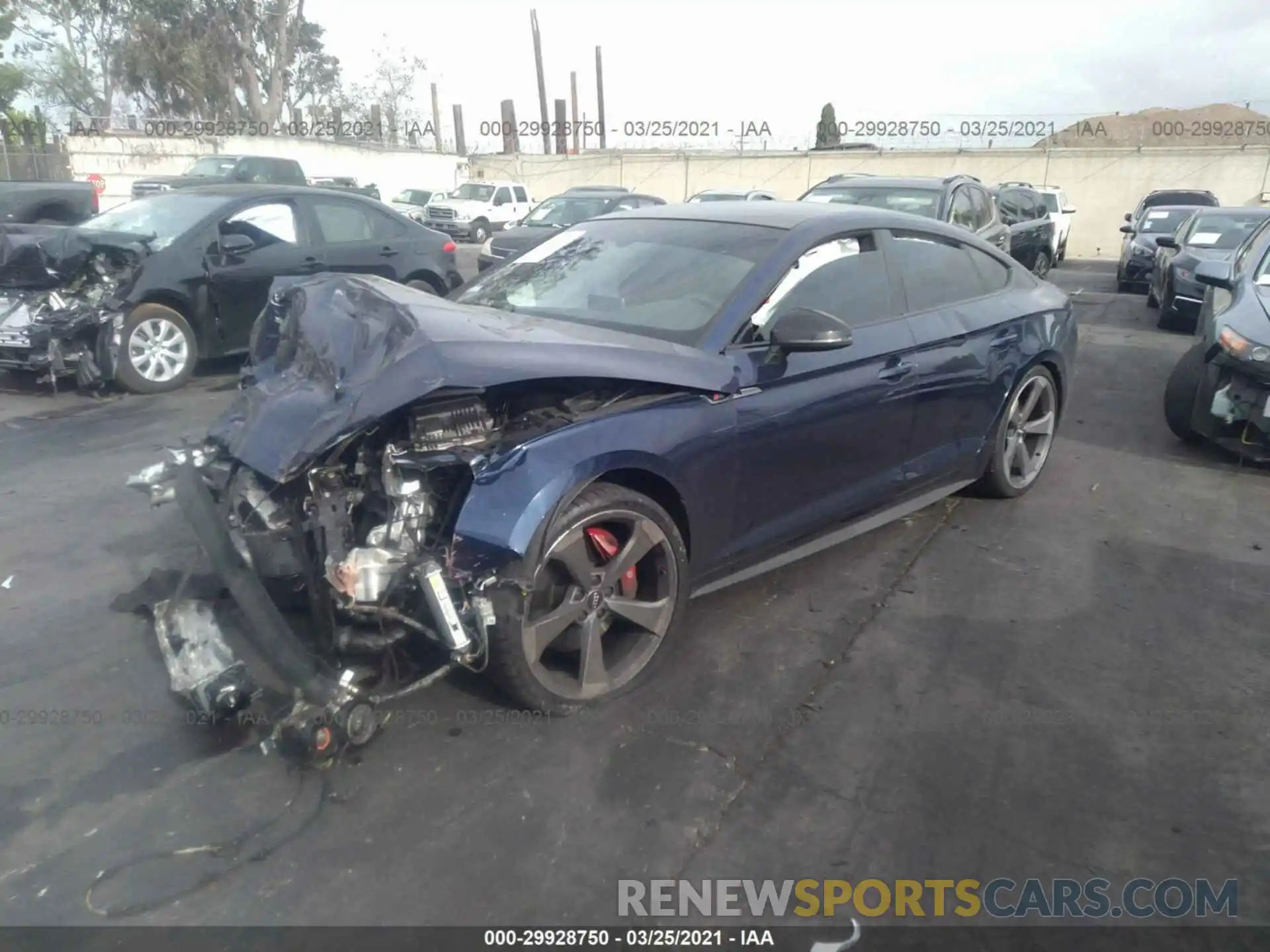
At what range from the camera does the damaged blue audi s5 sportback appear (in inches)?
111

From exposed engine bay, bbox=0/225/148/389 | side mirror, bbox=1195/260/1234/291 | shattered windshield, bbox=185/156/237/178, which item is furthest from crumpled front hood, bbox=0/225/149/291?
shattered windshield, bbox=185/156/237/178

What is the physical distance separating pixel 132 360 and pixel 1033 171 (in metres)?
29.9

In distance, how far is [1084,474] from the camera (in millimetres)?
6043

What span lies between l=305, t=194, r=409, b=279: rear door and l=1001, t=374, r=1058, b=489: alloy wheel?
592 centimetres

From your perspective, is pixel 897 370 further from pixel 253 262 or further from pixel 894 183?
pixel 894 183

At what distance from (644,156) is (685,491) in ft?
109

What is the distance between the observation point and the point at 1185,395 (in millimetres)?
6516

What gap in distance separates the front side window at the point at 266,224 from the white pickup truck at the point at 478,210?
61.3ft

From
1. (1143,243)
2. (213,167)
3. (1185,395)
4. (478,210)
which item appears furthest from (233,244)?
(478,210)

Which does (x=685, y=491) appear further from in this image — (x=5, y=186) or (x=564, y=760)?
(x=5, y=186)

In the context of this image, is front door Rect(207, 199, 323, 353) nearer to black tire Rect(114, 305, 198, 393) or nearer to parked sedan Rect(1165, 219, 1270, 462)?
black tire Rect(114, 305, 198, 393)

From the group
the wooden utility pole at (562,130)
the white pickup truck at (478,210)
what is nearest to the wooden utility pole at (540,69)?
the wooden utility pole at (562,130)

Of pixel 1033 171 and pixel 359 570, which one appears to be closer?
pixel 359 570

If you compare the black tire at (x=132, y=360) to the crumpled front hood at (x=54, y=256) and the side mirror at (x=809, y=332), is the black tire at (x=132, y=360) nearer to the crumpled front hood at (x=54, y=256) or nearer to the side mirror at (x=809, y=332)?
the crumpled front hood at (x=54, y=256)
